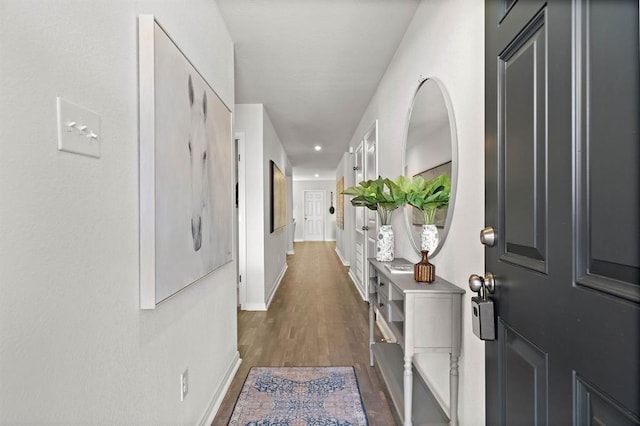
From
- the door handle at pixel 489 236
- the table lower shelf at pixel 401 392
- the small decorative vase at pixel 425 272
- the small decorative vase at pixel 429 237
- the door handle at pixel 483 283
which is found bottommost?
the table lower shelf at pixel 401 392

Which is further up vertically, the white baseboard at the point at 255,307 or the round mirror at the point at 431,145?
the round mirror at the point at 431,145

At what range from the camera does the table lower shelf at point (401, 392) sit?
1.74m

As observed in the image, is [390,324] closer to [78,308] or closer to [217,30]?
[78,308]

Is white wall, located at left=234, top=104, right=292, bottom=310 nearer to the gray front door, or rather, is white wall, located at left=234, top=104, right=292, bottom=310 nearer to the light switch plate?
the light switch plate

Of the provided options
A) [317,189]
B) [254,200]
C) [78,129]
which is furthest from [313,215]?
[78,129]

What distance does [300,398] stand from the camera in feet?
6.98

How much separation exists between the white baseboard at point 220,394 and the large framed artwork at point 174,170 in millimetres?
818

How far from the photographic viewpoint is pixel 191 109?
1.58 metres

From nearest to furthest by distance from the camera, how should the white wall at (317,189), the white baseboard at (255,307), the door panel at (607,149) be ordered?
the door panel at (607,149)
the white baseboard at (255,307)
the white wall at (317,189)

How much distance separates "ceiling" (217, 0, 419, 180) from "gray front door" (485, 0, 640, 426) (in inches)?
62.8

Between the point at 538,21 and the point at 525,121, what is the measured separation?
22cm

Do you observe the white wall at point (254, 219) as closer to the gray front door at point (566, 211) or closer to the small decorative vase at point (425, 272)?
the small decorative vase at point (425, 272)

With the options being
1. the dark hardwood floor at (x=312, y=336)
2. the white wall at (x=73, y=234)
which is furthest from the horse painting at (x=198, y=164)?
the dark hardwood floor at (x=312, y=336)

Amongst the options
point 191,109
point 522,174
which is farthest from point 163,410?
point 522,174
